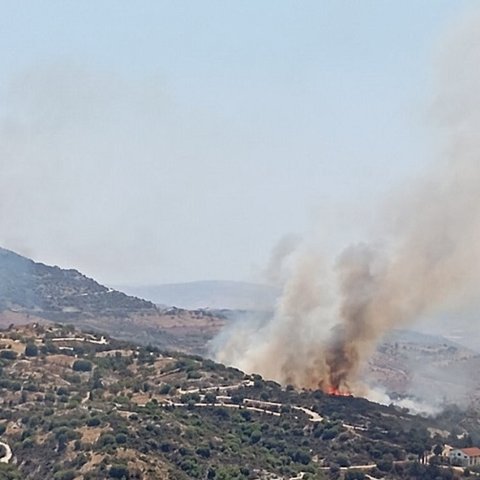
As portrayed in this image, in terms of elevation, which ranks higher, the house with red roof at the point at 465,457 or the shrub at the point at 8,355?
the shrub at the point at 8,355

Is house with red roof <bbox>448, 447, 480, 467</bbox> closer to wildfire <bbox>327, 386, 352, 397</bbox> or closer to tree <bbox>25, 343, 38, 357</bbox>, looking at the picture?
wildfire <bbox>327, 386, 352, 397</bbox>

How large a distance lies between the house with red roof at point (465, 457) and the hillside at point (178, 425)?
2.37 meters

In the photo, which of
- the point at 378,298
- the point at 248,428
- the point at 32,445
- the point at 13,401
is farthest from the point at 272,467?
the point at 378,298

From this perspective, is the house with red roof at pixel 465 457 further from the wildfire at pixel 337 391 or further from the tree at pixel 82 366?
the tree at pixel 82 366

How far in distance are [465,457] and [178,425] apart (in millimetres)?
31425

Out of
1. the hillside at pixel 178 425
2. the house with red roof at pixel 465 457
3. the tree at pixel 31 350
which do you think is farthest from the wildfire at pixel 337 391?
the tree at pixel 31 350

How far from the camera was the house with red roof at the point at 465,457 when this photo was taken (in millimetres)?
121500

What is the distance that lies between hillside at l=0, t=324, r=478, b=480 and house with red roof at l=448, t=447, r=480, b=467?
2.37m

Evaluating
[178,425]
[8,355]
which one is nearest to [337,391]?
[178,425]

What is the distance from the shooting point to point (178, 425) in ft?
398

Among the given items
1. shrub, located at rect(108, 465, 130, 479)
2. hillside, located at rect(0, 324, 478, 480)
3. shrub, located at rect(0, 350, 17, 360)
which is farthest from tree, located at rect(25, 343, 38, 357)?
shrub, located at rect(108, 465, 130, 479)

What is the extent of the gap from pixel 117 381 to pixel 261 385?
18625mm

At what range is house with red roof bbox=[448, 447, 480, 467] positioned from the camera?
121500 mm

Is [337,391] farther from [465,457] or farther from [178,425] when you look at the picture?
[178,425]
